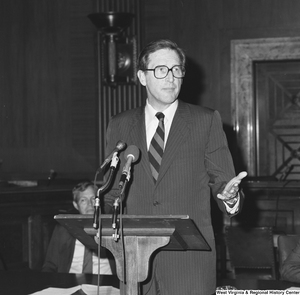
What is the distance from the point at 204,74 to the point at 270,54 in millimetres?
841

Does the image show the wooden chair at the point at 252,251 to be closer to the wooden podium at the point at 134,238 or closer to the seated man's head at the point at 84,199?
the seated man's head at the point at 84,199

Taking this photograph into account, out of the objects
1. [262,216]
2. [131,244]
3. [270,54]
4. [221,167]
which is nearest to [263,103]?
[270,54]

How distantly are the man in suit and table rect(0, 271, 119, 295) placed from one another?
41 centimetres

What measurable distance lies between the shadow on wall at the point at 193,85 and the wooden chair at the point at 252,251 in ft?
11.1

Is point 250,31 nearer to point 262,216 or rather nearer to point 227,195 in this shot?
point 262,216

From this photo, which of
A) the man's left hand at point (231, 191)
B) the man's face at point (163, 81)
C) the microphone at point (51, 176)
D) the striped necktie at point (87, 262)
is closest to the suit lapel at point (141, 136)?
the man's face at point (163, 81)

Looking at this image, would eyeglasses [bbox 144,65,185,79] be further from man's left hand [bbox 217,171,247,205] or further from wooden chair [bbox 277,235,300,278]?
wooden chair [bbox 277,235,300,278]

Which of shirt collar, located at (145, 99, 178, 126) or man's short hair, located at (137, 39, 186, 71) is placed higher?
man's short hair, located at (137, 39, 186, 71)

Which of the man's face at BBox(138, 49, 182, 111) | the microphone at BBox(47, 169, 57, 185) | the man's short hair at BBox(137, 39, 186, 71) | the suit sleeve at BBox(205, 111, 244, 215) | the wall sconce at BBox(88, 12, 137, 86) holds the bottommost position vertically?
the microphone at BBox(47, 169, 57, 185)

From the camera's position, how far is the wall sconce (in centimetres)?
806

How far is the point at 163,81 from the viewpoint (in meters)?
2.76

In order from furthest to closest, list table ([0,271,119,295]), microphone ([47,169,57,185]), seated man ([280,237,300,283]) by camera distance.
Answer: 1. microphone ([47,169,57,185])
2. seated man ([280,237,300,283])
3. table ([0,271,119,295])

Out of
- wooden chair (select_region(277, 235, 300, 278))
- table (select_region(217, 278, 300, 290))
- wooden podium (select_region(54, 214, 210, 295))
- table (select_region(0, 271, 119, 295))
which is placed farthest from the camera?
wooden chair (select_region(277, 235, 300, 278))

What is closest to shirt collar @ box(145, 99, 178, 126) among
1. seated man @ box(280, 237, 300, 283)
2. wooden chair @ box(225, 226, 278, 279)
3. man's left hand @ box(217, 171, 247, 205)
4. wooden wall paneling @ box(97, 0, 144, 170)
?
man's left hand @ box(217, 171, 247, 205)
